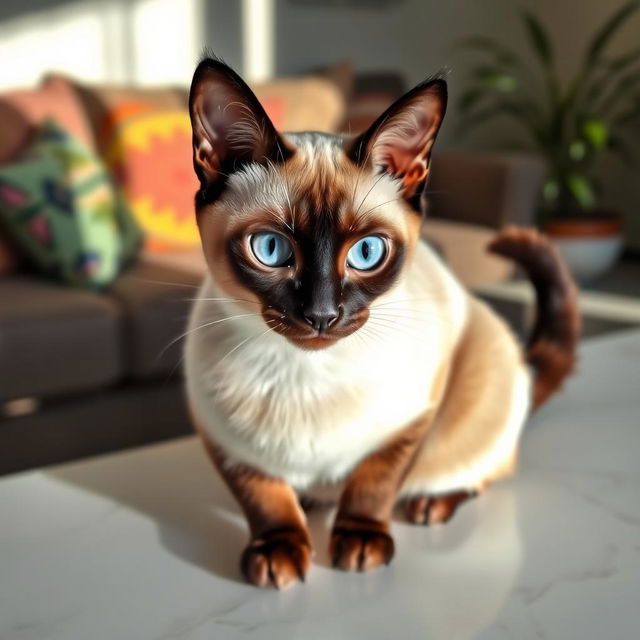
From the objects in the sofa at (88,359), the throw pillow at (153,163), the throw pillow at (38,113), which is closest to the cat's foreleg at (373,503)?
the sofa at (88,359)

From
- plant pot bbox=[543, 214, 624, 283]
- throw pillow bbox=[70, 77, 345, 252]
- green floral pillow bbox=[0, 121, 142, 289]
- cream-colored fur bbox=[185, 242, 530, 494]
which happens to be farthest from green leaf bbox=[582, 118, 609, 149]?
cream-colored fur bbox=[185, 242, 530, 494]

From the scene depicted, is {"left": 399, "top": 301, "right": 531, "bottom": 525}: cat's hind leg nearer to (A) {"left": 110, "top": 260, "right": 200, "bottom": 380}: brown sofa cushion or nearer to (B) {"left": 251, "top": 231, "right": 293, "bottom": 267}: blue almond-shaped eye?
(B) {"left": 251, "top": 231, "right": 293, "bottom": 267}: blue almond-shaped eye

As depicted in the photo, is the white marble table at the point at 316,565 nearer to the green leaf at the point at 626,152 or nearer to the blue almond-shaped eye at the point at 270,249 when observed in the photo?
the blue almond-shaped eye at the point at 270,249

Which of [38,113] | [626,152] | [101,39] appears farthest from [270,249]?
[626,152]

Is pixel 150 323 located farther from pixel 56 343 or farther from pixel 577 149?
pixel 577 149

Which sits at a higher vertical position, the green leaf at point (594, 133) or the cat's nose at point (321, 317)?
the cat's nose at point (321, 317)

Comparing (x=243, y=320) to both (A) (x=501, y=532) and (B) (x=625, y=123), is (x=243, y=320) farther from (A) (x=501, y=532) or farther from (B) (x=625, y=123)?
(B) (x=625, y=123)
